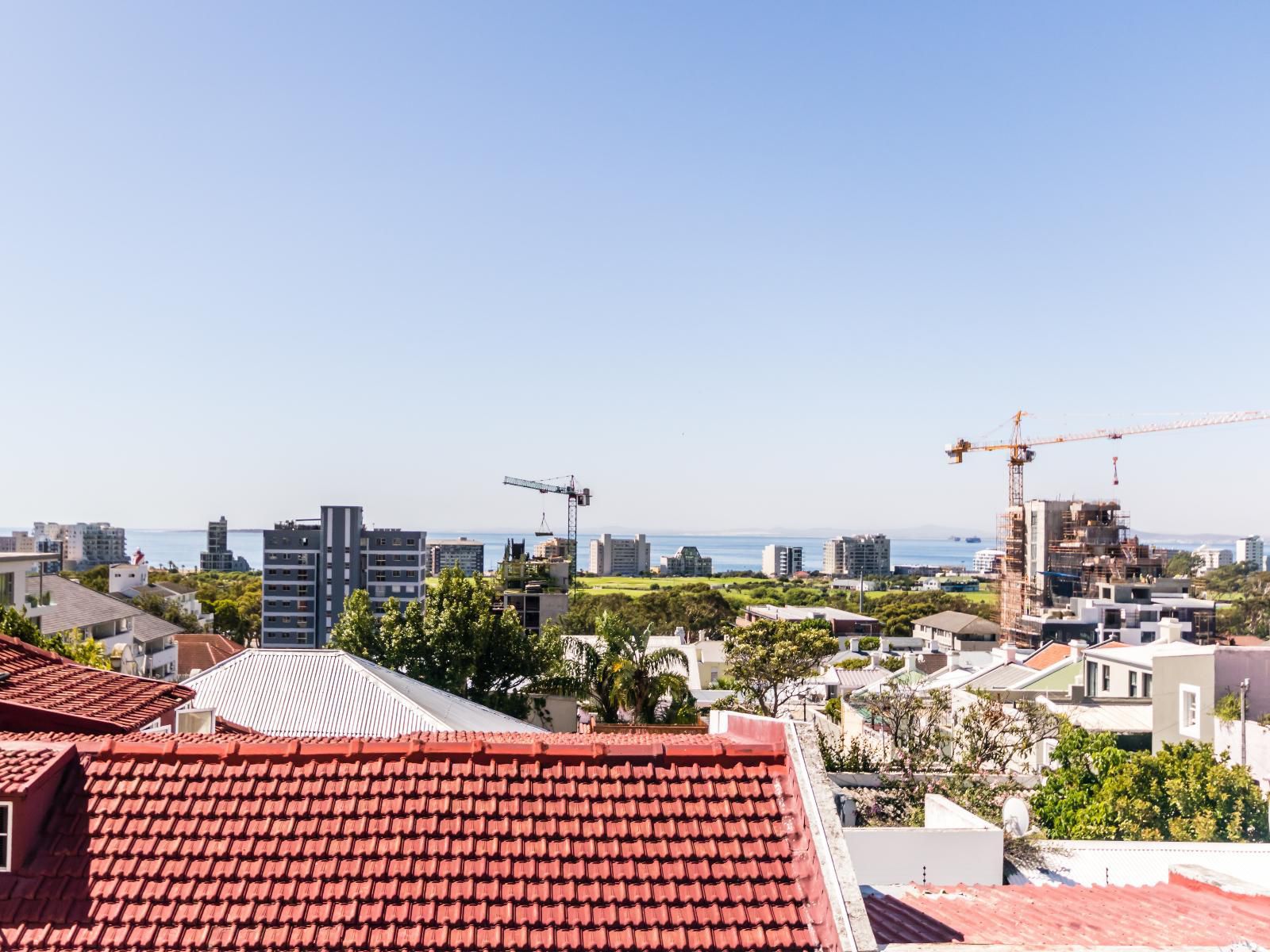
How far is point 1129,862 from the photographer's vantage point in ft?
42.2

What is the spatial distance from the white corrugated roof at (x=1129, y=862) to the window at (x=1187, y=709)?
14.0 m

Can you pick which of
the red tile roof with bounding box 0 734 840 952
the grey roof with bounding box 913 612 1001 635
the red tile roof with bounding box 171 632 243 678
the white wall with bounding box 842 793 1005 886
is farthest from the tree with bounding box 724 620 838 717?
the grey roof with bounding box 913 612 1001 635

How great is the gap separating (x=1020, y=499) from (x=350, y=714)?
160 meters

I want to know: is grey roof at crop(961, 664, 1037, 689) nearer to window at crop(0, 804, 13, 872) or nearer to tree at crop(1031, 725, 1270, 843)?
tree at crop(1031, 725, 1270, 843)

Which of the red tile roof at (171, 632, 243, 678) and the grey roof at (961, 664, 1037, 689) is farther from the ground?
the grey roof at (961, 664, 1037, 689)

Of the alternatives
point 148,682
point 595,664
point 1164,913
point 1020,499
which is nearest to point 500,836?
point 1164,913

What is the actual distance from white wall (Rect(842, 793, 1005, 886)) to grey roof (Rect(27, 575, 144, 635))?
38566 millimetres

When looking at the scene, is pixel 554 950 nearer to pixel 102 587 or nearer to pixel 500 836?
pixel 500 836

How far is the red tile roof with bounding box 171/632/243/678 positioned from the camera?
188 feet

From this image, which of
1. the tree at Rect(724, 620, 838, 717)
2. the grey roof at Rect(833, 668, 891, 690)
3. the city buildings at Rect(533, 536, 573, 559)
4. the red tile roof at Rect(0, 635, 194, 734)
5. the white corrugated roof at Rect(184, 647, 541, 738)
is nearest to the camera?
the red tile roof at Rect(0, 635, 194, 734)

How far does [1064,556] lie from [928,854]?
4859 inches

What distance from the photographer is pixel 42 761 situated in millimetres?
6062

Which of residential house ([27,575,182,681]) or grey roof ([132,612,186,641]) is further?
grey roof ([132,612,186,641])

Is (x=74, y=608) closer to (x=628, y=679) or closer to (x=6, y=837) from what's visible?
(x=628, y=679)
